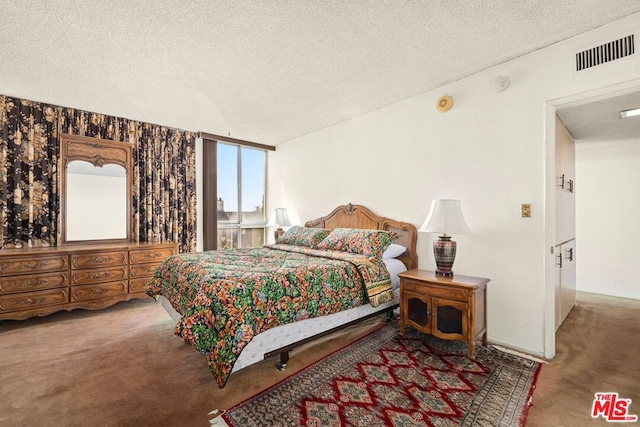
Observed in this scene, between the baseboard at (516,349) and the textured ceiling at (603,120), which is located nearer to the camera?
the baseboard at (516,349)

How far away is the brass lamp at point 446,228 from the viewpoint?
268 centimetres

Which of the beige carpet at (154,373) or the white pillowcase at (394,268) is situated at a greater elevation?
the white pillowcase at (394,268)

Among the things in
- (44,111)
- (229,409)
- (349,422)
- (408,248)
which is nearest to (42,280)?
(44,111)

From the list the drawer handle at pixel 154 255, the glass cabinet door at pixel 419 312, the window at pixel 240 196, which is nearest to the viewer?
the glass cabinet door at pixel 419 312

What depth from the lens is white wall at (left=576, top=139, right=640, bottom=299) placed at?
4.10 meters

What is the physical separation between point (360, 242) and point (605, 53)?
99.0 inches

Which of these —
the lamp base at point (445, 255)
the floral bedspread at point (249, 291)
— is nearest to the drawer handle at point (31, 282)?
the floral bedspread at point (249, 291)

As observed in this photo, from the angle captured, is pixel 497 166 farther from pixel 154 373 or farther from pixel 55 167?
pixel 55 167

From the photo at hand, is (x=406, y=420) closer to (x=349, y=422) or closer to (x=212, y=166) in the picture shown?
(x=349, y=422)

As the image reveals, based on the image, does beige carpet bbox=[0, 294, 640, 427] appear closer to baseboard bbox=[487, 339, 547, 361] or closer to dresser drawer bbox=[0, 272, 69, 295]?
baseboard bbox=[487, 339, 547, 361]

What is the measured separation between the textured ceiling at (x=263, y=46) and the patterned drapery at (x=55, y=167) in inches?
12.9

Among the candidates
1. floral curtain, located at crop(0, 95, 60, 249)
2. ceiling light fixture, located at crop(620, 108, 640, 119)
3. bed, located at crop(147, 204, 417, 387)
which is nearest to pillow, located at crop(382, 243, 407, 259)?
bed, located at crop(147, 204, 417, 387)

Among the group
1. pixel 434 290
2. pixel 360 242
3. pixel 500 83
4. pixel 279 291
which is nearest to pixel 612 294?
pixel 434 290

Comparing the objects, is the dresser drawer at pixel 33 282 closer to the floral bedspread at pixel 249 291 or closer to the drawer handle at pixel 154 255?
the drawer handle at pixel 154 255
